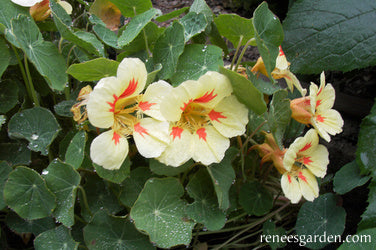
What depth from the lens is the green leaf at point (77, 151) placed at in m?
0.81

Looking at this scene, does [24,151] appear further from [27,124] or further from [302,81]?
[302,81]

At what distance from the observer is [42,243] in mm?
850

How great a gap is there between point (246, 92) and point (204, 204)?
31 centimetres

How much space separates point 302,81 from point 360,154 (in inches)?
20.7

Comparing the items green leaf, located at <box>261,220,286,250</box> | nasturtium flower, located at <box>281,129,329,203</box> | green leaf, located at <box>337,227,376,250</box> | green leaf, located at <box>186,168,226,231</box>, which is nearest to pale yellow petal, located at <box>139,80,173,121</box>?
green leaf, located at <box>186,168,226,231</box>

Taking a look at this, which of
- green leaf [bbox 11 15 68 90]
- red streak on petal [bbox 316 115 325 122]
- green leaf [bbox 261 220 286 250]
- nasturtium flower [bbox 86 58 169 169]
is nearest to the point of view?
nasturtium flower [bbox 86 58 169 169]

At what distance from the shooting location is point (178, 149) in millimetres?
771

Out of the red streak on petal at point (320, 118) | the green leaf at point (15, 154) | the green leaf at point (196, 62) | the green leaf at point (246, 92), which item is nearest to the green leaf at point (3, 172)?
the green leaf at point (15, 154)

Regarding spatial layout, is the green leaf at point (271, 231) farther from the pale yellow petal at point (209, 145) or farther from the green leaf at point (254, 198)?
the pale yellow petal at point (209, 145)

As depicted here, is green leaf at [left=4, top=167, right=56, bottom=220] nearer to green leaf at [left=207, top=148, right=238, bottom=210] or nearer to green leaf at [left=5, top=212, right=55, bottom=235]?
green leaf at [left=5, top=212, right=55, bottom=235]

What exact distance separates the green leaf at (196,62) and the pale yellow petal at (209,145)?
14 cm

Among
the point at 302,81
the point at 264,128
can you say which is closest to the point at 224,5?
the point at 302,81

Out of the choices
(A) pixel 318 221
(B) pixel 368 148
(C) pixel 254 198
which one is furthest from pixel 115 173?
(B) pixel 368 148

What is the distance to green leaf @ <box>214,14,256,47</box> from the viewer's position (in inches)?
37.3
